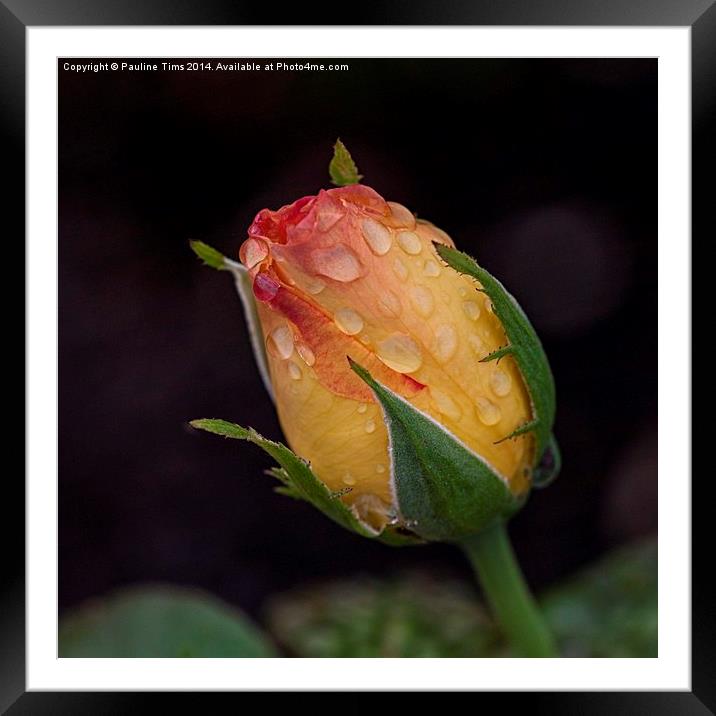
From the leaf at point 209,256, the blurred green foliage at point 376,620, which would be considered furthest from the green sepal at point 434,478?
the blurred green foliage at point 376,620

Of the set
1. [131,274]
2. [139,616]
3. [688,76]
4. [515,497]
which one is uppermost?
[688,76]

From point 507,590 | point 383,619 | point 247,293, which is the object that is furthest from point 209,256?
point 383,619

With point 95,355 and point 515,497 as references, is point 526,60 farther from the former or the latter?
point 95,355

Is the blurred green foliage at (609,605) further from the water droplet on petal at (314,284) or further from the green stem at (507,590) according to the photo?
the water droplet on petal at (314,284)

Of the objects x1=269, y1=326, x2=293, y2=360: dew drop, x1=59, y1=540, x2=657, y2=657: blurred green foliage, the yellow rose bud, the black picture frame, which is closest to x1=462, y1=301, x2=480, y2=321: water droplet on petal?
the yellow rose bud

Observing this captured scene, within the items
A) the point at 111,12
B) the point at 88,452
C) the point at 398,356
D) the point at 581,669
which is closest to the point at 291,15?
the point at 111,12

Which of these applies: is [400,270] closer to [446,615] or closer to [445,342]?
[445,342]

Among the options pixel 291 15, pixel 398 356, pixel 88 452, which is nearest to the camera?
pixel 398 356
